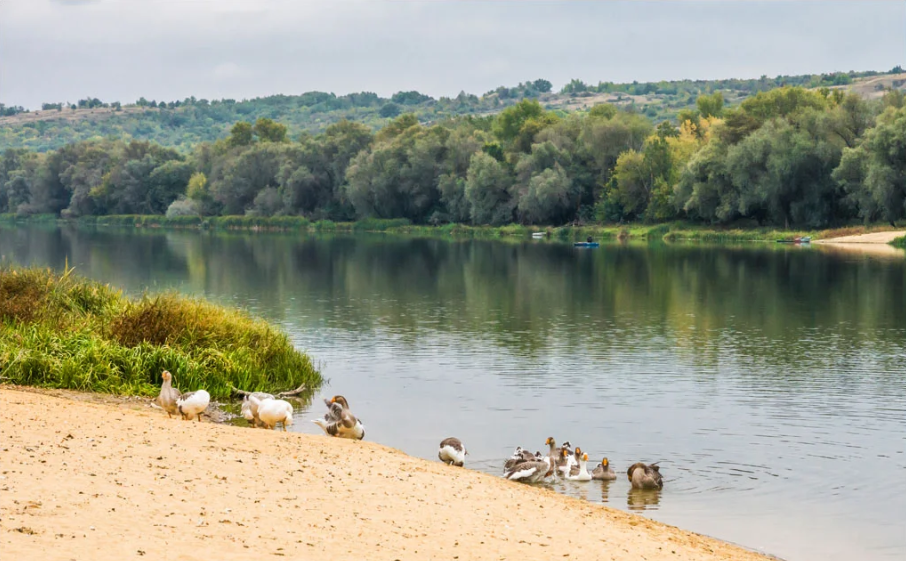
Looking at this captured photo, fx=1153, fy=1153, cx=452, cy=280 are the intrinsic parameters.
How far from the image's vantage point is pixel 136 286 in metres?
49.4

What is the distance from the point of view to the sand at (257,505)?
389 inches

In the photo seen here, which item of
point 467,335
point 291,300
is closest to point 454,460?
point 467,335

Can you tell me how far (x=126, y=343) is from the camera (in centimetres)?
2242

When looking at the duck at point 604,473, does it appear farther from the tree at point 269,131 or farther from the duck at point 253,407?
the tree at point 269,131

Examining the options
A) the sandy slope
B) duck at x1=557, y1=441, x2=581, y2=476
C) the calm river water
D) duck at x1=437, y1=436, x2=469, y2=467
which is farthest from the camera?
the sandy slope

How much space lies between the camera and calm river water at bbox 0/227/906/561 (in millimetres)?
16250

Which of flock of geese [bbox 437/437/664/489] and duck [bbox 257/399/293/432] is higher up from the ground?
duck [bbox 257/399/293/432]

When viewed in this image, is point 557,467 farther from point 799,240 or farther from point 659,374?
point 799,240

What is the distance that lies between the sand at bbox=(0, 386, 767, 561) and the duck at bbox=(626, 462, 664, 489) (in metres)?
1.67

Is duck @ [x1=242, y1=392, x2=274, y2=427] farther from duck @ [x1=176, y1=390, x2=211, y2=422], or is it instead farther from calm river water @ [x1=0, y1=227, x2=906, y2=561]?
calm river water @ [x1=0, y1=227, x2=906, y2=561]

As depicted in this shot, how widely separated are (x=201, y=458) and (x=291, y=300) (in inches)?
1262

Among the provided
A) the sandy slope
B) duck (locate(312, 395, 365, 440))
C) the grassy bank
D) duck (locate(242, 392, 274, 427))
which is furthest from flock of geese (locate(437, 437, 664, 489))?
the sandy slope

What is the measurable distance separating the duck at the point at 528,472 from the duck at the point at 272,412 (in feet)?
12.2

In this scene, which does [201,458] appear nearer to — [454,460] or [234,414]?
[454,460]
